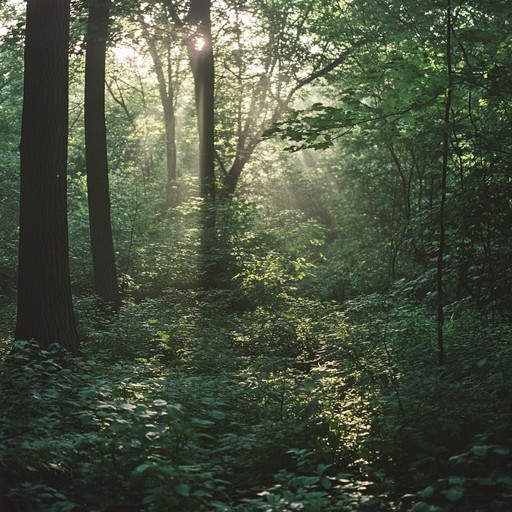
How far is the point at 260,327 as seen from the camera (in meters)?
10.8

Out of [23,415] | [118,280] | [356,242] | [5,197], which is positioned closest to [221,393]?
[23,415]

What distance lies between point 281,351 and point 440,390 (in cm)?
449

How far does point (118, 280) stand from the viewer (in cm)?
1462

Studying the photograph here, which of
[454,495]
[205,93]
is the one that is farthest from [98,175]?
[454,495]

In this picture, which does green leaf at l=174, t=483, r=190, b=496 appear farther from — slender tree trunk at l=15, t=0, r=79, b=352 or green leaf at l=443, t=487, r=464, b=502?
slender tree trunk at l=15, t=0, r=79, b=352

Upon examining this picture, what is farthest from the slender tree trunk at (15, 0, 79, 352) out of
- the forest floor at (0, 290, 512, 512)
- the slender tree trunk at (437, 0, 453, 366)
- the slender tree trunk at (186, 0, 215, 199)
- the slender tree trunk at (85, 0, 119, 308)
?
the slender tree trunk at (186, 0, 215, 199)

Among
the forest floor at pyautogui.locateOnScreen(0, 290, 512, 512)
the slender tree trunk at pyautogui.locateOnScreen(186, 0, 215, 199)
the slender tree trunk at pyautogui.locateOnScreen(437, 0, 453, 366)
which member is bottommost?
the forest floor at pyautogui.locateOnScreen(0, 290, 512, 512)

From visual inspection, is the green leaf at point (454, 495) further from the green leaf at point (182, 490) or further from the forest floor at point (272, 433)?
the green leaf at point (182, 490)

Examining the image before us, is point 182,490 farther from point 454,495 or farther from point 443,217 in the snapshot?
point 443,217

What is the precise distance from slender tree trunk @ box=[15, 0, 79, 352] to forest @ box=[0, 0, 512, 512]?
0.03 metres

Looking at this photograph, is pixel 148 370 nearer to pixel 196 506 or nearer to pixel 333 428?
pixel 333 428

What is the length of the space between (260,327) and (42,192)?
14.6 feet

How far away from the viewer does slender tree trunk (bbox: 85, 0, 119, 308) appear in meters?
13.0

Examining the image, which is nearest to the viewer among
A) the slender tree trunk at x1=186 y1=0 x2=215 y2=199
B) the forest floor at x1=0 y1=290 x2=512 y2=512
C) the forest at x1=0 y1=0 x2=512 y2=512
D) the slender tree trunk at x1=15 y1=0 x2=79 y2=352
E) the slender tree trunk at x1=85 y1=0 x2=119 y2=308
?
the forest floor at x1=0 y1=290 x2=512 y2=512
